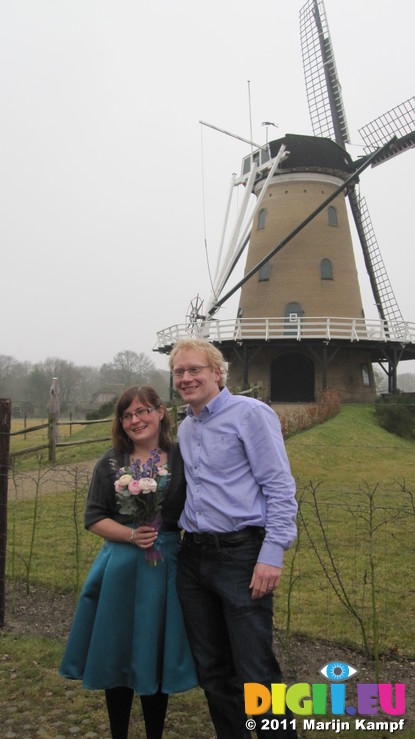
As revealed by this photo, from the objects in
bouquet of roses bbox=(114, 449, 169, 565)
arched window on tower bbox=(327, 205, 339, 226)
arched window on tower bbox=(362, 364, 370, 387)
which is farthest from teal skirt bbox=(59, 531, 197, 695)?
arched window on tower bbox=(327, 205, 339, 226)

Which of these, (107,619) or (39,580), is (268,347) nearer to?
(39,580)

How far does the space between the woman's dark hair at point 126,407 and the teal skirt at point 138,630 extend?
44 centimetres

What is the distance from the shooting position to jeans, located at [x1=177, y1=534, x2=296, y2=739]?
8.38 feet

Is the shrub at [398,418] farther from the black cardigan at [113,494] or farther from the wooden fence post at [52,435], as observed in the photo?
the black cardigan at [113,494]

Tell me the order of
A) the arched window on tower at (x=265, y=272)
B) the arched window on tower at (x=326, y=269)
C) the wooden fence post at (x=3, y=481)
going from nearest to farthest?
the wooden fence post at (x=3, y=481) → the arched window on tower at (x=326, y=269) → the arched window on tower at (x=265, y=272)

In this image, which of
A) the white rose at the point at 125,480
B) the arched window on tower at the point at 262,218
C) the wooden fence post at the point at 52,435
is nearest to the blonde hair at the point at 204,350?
the white rose at the point at 125,480

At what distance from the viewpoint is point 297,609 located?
16.5 ft

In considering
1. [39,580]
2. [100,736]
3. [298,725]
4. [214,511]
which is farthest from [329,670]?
[39,580]

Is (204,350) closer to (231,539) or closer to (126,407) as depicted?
(126,407)

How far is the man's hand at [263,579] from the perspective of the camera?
2508 mm

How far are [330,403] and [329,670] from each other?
14459 mm

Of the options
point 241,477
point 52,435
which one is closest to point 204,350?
point 241,477

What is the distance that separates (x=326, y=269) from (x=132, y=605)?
19673mm

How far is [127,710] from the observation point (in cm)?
287
